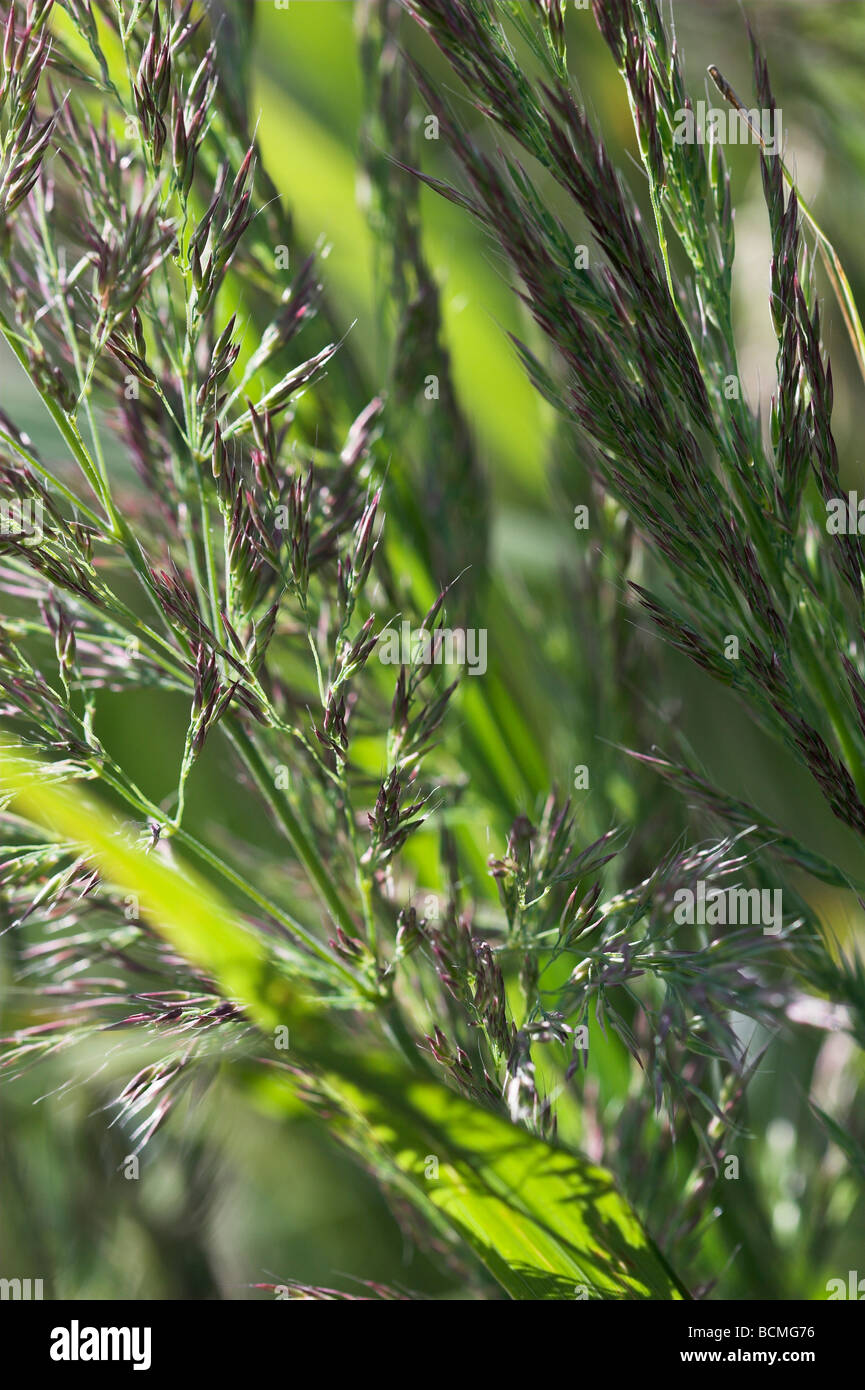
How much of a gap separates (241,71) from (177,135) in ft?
0.45

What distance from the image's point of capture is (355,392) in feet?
1.40

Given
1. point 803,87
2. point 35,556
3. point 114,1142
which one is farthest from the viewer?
point 803,87

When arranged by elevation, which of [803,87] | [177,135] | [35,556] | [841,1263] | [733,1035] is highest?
[803,87]

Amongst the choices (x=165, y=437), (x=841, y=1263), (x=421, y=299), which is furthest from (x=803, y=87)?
(x=841, y=1263)

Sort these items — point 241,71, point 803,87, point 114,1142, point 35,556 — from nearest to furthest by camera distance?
point 35,556
point 241,71
point 114,1142
point 803,87

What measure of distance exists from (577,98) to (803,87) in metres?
0.43

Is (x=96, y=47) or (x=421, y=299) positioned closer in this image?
(x=96, y=47)

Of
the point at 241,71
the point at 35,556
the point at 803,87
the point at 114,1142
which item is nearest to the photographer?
the point at 35,556

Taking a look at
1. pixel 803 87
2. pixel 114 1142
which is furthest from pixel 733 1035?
pixel 803 87

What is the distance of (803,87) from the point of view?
61 cm

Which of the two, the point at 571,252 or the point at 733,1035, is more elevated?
the point at 571,252

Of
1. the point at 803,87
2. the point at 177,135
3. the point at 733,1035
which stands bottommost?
the point at 733,1035

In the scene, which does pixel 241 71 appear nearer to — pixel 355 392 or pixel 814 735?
pixel 355 392

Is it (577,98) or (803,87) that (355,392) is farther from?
(803,87)
